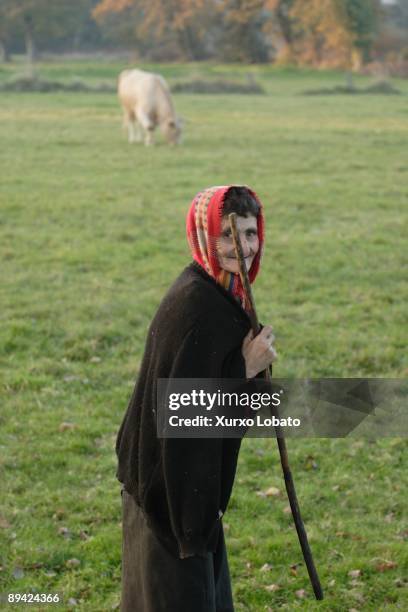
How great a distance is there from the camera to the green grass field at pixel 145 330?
5512 millimetres

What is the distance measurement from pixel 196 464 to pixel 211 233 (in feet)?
2.62

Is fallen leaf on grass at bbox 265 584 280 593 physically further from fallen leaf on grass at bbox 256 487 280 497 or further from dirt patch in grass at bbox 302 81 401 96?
dirt patch in grass at bbox 302 81 401 96

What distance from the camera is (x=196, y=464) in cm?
330

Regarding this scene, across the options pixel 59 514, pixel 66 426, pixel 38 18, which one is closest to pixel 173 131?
pixel 66 426

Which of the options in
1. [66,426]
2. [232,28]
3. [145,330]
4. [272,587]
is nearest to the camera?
[272,587]

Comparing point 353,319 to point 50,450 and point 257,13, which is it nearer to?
point 50,450

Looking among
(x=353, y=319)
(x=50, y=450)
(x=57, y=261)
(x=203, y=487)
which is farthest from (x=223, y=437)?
(x=57, y=261)

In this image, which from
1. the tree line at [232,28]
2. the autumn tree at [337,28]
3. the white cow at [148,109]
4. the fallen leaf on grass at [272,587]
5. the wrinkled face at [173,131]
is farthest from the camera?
the tree line at [232,28]

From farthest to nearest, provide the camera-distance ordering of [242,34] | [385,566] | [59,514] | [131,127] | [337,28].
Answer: [242,34], [337,28], [131,127], [59,514], [385,566]
